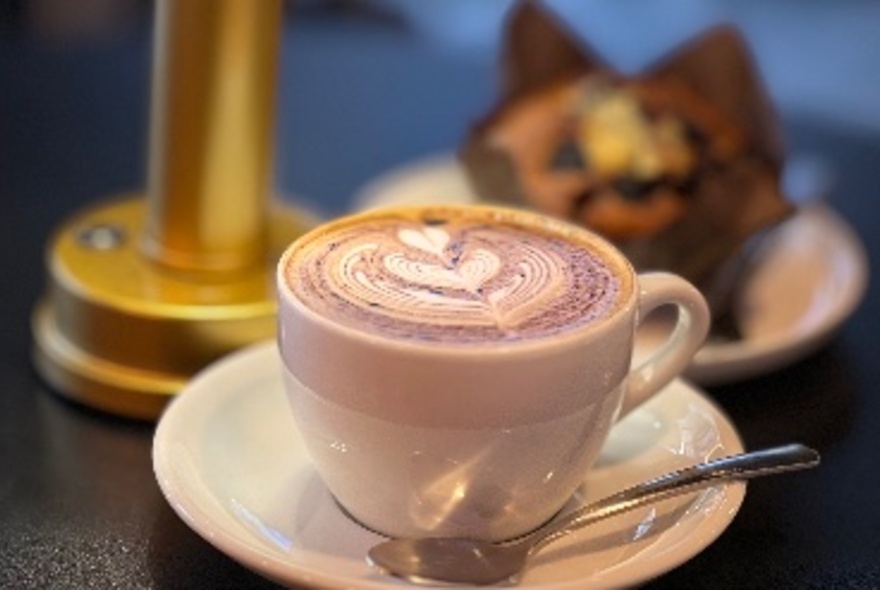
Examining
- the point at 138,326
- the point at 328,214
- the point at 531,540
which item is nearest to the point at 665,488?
the point at 531,540

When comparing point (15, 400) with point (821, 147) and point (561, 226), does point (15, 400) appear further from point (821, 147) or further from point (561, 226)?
point (821, 147)

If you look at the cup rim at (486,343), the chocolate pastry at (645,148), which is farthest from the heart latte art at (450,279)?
the chocolate pastry at (645,148)

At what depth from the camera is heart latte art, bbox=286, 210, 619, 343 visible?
0.56 meters

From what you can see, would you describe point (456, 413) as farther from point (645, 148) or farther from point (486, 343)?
point (645, 148)

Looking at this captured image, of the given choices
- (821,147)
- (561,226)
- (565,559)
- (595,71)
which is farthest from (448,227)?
(821,147)

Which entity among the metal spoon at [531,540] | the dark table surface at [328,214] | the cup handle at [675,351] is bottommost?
the dark table surface at [328,214]

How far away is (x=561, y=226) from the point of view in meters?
0.65

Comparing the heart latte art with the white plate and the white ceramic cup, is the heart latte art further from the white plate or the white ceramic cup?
the white plate

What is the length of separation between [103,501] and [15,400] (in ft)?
0.34

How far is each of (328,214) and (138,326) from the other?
27cm

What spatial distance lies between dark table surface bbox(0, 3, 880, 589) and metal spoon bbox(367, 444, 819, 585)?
0.14 ft

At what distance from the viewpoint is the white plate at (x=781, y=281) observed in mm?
766

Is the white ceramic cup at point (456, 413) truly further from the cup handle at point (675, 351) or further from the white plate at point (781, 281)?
the white plate at point (781, 281)

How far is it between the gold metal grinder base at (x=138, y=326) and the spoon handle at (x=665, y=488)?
0.20 meters
